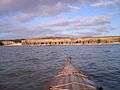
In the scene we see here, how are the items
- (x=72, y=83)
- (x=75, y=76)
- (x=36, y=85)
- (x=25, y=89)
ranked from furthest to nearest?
(x=36, y=85) → (x=25, y=89) → (x=75, y=76) → (x=72, y=83)

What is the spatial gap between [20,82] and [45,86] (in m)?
5.44

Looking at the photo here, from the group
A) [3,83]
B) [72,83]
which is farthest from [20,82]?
[72,83]

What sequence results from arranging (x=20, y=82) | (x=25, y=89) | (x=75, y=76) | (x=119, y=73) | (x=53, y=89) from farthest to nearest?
(x=119, y=73)
(x=20, y=82)
(x=25, y=89)
(x=75, y=76)
(x=53, y=89)

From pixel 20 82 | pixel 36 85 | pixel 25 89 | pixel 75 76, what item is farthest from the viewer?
pixel 20 82

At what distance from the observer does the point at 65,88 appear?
20922 mm

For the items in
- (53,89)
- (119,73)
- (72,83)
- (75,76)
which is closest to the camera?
(53,89)

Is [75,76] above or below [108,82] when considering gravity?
above

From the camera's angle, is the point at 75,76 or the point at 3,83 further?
the point at 3,83

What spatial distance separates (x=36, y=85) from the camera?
3578 cm

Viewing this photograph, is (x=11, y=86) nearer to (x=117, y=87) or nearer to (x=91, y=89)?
(x=117, y=87)

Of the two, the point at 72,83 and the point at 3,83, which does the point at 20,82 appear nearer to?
the point at 3,83

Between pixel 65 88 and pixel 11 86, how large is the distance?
16.3 metres

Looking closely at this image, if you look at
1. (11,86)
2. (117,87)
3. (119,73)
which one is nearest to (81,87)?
(117,87)

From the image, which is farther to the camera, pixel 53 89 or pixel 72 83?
pixel 72 83
